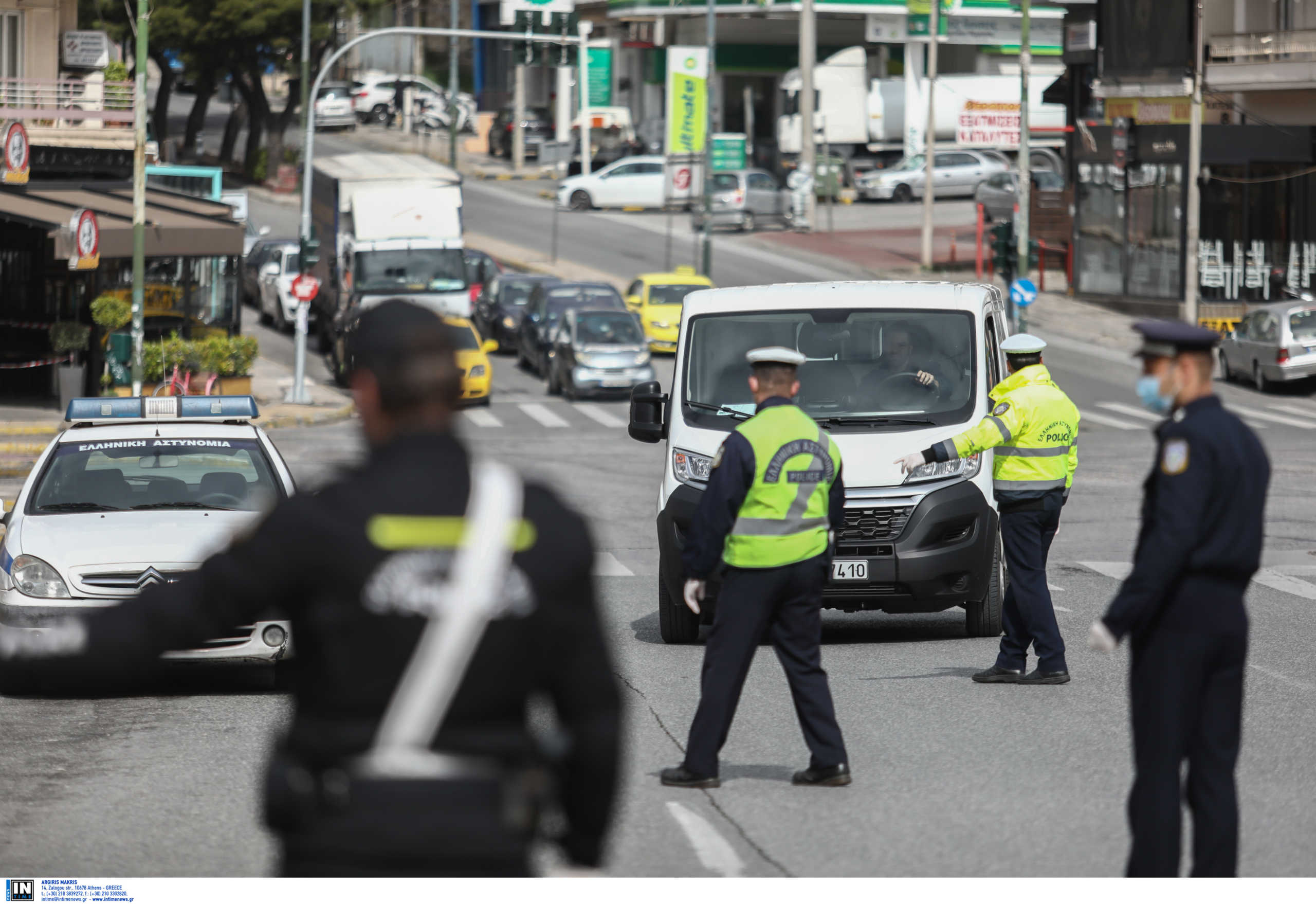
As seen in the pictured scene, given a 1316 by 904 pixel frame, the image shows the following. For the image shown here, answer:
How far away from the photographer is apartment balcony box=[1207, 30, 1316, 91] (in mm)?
39156

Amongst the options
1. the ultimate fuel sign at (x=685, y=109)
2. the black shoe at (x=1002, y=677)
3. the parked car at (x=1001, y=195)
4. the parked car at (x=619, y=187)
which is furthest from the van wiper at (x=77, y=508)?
the parked car at (x=619, y=187)

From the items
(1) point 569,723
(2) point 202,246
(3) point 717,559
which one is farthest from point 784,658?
(2) point 202,246

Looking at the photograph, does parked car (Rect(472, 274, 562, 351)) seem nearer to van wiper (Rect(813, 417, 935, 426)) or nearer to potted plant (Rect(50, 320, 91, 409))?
potted plant (Rect(50, 320, 91, 409))

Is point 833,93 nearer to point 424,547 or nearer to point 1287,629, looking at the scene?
point 1287,629

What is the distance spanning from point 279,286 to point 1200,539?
127 ft

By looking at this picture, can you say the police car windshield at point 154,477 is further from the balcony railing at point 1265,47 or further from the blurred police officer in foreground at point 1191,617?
the balcony railing at point 1265,47

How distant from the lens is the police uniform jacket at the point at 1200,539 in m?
5.40

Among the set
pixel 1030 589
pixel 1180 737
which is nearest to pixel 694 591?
pixel 1180 737

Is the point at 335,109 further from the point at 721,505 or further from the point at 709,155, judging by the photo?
the point at 721,505

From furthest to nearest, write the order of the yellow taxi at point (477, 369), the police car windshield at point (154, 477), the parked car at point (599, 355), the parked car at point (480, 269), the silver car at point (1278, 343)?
the parked car at point (480, 269)
the parked car at point (599, 355)
the silver car at point (1278, 343)
the yellow taxi at point (477, 369)
the police car windshield at point (154, 477)

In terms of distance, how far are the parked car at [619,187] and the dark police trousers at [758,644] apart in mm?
54777

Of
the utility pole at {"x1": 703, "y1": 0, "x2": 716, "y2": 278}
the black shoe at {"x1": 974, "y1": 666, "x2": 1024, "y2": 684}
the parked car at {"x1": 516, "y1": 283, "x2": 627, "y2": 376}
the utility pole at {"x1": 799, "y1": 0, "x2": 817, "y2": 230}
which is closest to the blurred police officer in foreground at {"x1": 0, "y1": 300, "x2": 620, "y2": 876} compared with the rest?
the black shoe at {"x1": 974, "y1": 666, "x2": 1024, "y2": 684}

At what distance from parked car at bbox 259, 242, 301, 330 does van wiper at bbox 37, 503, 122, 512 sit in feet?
97.2

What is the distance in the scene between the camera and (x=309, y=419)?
3011cm
